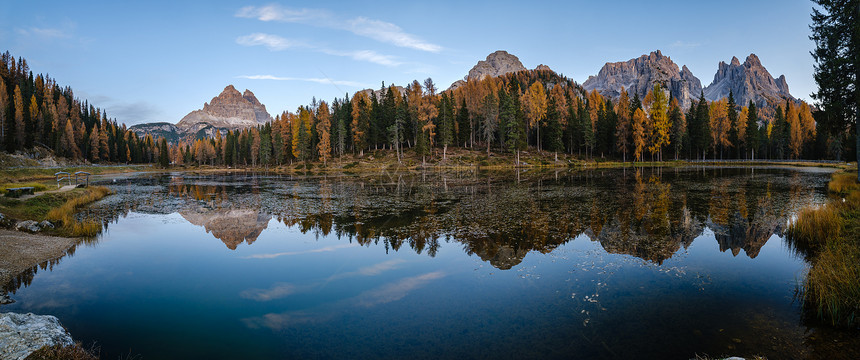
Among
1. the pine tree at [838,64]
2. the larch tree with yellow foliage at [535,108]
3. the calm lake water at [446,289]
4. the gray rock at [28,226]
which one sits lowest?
the calm lake water at [446,289]

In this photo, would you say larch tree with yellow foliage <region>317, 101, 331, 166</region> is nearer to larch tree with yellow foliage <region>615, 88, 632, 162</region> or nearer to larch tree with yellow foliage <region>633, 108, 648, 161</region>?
larch tree with yellow foliage <region>615, 88, 632, 162</region>

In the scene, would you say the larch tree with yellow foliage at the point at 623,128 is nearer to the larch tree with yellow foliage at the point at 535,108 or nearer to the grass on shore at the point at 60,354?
the larch tree with yellow foliage at the point at 535,108

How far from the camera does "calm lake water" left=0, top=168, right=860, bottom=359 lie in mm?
7285

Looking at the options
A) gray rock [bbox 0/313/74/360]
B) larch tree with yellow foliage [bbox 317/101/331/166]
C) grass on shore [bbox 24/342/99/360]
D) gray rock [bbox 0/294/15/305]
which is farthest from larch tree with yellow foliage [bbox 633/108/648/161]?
gray rock [bbox 0/294/15/305]

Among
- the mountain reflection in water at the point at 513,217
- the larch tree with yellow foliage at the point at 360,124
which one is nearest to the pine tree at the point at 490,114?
the larch tree with yellow foliage at the point at 360,124

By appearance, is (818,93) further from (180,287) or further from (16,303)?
(16,303)

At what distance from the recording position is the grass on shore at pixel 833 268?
25.3 feet

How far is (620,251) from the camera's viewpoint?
1348 centimetres

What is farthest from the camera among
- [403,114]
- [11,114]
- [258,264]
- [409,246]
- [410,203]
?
[11,114]

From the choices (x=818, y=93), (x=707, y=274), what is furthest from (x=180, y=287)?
(x=818, y=93)

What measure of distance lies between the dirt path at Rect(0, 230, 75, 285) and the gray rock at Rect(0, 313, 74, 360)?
630cm

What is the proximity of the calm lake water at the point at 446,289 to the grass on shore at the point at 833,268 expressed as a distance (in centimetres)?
54

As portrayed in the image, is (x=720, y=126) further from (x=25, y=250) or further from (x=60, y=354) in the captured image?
(x=25, y=250)

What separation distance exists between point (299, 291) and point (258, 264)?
12.2 feet
